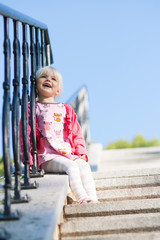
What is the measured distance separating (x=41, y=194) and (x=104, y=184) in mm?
963

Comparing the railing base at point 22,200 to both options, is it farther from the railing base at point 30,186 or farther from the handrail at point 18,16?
the handrail at point 18,16

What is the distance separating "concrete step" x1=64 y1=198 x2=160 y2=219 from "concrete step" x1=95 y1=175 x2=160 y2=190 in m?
0.48

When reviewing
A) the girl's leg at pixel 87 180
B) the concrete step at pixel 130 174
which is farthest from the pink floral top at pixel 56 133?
the concrete step at pixel 130 174

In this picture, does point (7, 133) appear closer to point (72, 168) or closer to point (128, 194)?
point (72, 168)

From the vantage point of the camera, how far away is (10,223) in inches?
61.7

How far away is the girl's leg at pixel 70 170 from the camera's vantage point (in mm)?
2438

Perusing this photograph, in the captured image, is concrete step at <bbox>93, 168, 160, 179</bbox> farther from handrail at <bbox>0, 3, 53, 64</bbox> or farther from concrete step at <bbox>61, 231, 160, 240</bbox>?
handrail at <bbox>0, 3, 53, 64</bbox>

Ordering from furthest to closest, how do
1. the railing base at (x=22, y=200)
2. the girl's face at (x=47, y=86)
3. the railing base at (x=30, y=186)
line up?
the girl's face at (x=47, y=86) → the railing base at (x=30, y=186) → the railing base at (x=22, y=200)

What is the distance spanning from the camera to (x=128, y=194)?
2686 millimetres

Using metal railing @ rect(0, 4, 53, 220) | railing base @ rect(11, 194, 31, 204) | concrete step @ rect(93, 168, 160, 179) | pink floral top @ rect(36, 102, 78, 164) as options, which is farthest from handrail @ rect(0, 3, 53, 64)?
concrete step @ rect(93, 168, 160, 179)

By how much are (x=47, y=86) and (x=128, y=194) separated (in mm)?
1042

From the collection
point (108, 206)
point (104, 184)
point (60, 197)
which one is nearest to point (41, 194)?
point (60, 197)

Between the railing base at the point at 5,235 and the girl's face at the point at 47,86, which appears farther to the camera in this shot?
the girl's face at the point at 47,86

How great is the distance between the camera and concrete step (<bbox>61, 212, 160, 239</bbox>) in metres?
2.02
